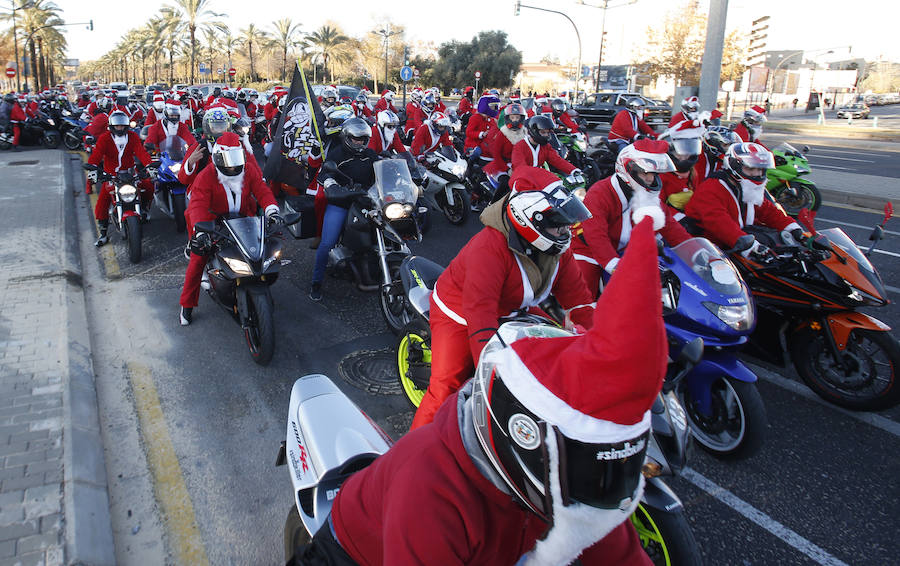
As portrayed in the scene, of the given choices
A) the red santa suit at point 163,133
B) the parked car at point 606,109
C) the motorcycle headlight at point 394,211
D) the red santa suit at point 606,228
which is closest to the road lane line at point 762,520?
the red santa suit at point 606,228

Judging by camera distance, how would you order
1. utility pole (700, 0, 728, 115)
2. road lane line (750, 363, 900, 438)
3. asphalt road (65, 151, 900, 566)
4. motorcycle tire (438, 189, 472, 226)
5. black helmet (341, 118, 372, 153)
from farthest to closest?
utility pole (700, 0, 728, 115), motorcycle tire (438, 189, 472, 226), black helmet (341, 118, 372, 153), road lane line (750, 363, 900, 438), asphalt road (65, 151, 900, 566)

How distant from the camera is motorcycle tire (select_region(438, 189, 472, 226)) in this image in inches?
411

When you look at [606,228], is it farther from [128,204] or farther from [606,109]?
[606,109]

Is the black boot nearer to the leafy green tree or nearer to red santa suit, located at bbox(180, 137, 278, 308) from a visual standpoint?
red santa suit, located at bbox(180, 137, 278, 308)

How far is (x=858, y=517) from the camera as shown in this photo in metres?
3.50

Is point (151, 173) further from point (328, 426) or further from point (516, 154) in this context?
point (328, 426)

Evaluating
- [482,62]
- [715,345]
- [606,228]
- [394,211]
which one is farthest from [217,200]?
[482,62]

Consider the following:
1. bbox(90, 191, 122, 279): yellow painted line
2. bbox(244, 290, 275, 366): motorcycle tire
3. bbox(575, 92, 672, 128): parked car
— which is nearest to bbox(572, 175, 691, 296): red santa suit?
bbox(244, 290, 275, 366): motorcycle tire

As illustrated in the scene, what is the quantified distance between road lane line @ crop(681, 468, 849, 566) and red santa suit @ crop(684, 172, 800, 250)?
2117 mm

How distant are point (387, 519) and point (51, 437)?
3338mm

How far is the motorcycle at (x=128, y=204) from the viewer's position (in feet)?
26.1

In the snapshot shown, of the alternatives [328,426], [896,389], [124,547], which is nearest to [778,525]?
[896,389]

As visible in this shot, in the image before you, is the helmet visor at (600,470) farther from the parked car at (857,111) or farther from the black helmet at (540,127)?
the parked car at (857,111)

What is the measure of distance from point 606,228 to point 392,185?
2.55 m
